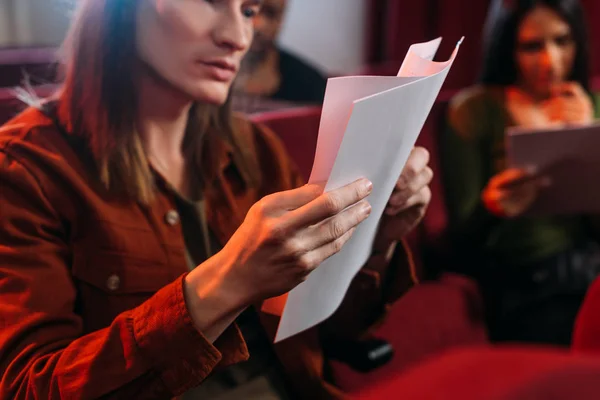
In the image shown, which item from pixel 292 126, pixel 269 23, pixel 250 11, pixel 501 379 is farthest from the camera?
pixel 269 23

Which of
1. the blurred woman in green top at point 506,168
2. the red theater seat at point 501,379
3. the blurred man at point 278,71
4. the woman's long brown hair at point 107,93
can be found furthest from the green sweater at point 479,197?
the red theater seat at point 501,379

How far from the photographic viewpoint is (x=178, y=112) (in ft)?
2.72

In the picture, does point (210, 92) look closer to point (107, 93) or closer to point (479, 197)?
point (107, 93)

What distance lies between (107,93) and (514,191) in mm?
859

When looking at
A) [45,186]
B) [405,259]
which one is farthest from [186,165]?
[405,259]

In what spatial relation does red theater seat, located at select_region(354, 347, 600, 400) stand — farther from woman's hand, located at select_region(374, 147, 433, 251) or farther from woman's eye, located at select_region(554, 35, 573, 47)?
woman's eye, located at select_region(554, 35, 573, 47)

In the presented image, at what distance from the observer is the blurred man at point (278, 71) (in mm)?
1915

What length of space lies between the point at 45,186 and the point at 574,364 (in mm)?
575

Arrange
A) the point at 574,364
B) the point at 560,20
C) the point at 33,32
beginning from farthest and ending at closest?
the point at 33,32 < the point at 560,20 < the point at 574,364

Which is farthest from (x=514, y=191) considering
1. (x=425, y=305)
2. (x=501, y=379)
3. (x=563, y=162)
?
(x=501, y=379)

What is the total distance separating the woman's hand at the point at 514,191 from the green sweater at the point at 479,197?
0.20ft

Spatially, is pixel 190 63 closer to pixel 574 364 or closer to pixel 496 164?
pixel 574 364

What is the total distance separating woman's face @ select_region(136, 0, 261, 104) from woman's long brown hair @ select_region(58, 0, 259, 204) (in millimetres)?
21

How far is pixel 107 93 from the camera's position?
2.56 ft
